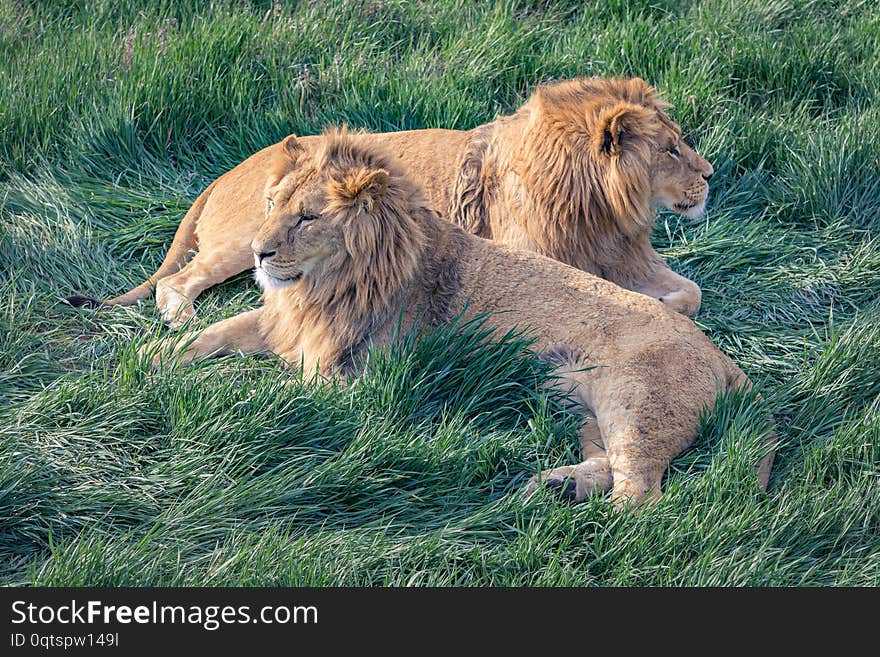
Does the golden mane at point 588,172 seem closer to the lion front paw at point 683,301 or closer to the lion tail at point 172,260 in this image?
the lion front paw at point 683,301

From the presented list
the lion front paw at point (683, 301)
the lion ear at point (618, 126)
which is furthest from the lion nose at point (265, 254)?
the lion front paw at point (683, 301)

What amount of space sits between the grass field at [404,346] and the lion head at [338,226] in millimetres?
352

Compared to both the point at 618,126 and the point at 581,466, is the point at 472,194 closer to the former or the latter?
the point at 618,126

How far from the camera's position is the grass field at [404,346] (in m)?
3.54

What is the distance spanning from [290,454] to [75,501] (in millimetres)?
748

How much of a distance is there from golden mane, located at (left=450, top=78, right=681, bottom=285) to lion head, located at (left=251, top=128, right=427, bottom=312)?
0.90 metres

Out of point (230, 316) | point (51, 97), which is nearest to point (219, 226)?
point (230, 316)

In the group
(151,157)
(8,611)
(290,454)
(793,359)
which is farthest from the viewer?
(151,157)

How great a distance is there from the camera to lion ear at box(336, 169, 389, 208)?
4215 mm

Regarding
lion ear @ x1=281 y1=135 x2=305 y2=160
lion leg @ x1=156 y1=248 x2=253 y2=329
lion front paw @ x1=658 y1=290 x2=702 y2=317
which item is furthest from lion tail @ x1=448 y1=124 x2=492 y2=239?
lion ear @ x1=281 y1=135 x2=305 y2=160

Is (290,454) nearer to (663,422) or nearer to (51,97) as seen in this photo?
(663,422)

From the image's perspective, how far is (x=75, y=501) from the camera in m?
3.58

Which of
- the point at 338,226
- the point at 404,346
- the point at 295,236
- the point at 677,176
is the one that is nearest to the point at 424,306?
the point at 404,346

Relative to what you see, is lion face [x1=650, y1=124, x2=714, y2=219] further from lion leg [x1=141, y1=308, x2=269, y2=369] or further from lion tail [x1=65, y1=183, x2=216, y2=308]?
lion tail [x1=65, y1=183, x2=216, y2=308]
